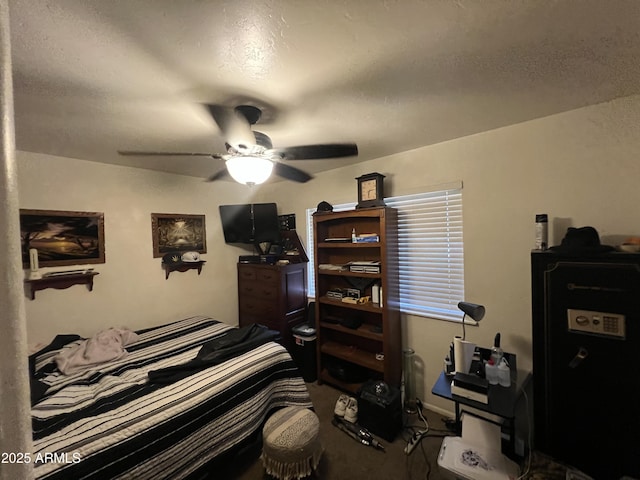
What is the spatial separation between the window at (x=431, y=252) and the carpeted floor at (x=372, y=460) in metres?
0.99

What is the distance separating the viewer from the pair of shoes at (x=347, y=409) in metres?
2.21

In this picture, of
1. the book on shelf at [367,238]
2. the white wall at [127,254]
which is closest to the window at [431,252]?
the book on shelf at [367,238]

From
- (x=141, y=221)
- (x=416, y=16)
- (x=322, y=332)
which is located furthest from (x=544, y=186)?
(x=141, y=221)

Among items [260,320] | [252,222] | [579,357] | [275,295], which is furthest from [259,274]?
[579,357]

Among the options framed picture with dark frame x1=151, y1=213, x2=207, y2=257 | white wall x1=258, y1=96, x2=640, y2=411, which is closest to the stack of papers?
white wall x1=258, y1=96, x2=640, y2=411

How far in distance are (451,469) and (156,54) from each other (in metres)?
2.65

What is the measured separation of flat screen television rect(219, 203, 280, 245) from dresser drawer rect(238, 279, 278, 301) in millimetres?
550

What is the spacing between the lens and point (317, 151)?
1.69m

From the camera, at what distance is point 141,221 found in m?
2.84

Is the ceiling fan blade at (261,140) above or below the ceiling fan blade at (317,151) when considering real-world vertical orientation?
above

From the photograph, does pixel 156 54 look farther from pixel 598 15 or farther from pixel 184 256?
pixel 184 256

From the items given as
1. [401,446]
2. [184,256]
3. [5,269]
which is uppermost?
[5,269]

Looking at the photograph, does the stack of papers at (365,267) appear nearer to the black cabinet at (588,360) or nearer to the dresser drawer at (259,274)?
the dresser drawer at (259,274)

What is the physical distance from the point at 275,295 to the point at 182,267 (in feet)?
3.91
